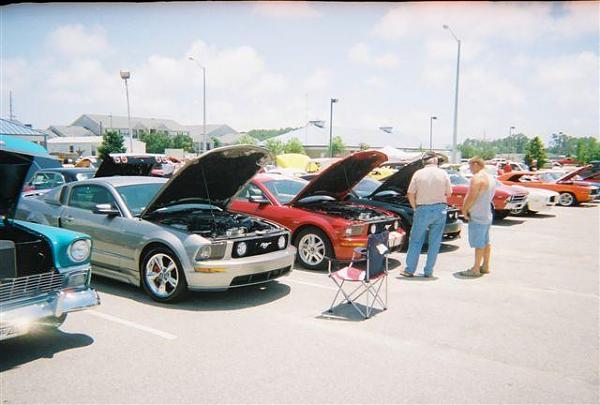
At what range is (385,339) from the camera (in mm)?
4762

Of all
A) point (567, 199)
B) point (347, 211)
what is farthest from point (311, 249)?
point (567, 199)

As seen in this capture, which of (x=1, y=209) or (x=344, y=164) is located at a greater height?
(x=344, y=164)

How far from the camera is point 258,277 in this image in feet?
19.0

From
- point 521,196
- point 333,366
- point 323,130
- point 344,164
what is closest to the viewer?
point 333,366

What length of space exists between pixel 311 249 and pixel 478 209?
255cm

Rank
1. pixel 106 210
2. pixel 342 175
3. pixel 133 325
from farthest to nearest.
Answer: pixel 342 175
pixel 106 210
pixel 133 325

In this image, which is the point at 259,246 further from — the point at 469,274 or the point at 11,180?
the point at 469,274

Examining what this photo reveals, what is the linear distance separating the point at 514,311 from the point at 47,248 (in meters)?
4.97

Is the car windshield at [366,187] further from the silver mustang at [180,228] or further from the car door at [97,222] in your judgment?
the car door at [97,222]

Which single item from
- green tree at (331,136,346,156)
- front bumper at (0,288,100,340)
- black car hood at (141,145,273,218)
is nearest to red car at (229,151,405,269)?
black car hood at (141,145,273,218)

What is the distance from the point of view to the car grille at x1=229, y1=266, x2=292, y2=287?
5.62 m

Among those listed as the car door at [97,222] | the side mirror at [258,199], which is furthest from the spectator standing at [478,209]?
the car door at [97,222]

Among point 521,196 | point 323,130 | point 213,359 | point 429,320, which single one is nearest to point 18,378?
point 213,359

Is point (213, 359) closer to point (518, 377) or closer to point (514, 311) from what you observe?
point (518, 377)
